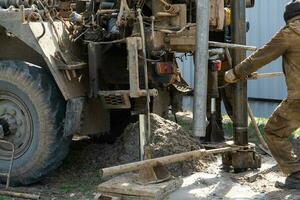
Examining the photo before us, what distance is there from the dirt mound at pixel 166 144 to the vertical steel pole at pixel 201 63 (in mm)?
624

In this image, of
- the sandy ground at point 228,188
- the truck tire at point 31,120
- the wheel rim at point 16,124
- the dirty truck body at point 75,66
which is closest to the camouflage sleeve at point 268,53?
the dirty truck body at point 75,66

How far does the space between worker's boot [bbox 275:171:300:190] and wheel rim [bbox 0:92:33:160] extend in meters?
2.46

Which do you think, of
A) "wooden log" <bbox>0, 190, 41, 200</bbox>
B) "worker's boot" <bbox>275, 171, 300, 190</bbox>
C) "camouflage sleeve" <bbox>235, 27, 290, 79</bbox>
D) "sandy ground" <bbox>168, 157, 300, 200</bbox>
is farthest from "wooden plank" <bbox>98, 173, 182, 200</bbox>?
"camouflage sleeve" <bbox>235, 27, 290, 79</bbox>

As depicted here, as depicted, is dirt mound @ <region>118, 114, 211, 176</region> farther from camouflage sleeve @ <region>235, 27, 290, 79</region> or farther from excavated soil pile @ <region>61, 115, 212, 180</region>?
camouflage sleeve @ <region>235, 27, 290, 79</region>

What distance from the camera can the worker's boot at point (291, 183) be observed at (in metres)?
5.68

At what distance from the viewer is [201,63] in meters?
5.66

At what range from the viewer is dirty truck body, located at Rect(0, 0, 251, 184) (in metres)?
5.93

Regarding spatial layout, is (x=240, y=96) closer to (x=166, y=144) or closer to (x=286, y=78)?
(x=286, y=78)

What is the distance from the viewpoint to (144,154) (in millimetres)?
5680

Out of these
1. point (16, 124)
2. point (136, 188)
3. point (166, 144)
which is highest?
point (16, 124)

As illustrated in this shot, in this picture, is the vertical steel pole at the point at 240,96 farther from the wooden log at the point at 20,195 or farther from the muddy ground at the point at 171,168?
the wooden log at the point at 20,195


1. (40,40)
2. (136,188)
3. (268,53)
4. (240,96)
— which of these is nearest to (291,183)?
(240,96)

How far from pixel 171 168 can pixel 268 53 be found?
1.53 meters

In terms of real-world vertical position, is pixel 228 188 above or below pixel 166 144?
below
